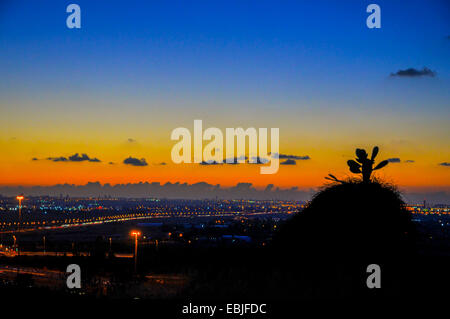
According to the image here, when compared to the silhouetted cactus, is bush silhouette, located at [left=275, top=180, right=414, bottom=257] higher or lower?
lower

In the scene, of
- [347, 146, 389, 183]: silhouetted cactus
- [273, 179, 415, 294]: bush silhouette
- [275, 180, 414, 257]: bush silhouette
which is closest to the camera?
[273, 179, 415, 294]: bush silhouette

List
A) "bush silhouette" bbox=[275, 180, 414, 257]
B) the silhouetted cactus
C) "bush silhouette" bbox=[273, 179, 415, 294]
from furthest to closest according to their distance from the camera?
the silhouetted cactus → "bush silhouette" bbox=[275, 180, 414, 257] → "bush silhouette" bbox=[273, 179, 415, 294]

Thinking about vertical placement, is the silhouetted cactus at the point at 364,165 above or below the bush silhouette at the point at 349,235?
above

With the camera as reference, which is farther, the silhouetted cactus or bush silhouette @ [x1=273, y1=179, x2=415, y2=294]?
the silhouetted cactus

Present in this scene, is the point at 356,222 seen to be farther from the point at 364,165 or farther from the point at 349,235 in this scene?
the point at 364,165

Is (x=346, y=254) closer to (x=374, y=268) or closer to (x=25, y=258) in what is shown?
(x=374, y=268)

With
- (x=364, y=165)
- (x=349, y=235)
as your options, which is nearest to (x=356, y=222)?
(x=349, y=235)

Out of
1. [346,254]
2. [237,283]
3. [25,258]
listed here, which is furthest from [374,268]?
[25,258]

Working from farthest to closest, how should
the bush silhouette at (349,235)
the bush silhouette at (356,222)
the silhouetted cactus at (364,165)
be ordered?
the silhouetted cactus at (364,165)
the bush silhouette at (356,222)
the bush silhouette at (349,235)

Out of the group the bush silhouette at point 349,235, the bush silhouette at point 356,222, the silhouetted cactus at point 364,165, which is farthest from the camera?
the silhouetted cactus at point 364,165
